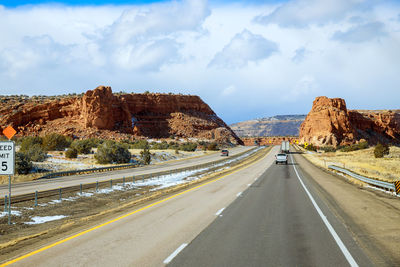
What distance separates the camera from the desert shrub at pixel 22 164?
35.2 metres

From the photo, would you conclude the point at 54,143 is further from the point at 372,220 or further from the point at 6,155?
the point at 372,220

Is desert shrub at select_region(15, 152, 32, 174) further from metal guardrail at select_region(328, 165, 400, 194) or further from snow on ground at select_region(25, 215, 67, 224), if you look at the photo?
metal guardrail at select_region(328, 165, 400, 194)

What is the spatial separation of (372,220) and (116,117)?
100424 millimetres

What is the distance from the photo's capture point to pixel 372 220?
→ 35.6 ft

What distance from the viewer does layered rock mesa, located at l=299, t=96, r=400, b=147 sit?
389ft

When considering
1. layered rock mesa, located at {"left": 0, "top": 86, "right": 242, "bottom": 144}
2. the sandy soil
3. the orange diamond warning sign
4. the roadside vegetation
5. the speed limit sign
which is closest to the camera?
the speed limit sign

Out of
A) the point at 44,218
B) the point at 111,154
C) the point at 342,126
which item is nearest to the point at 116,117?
the point at 111,154

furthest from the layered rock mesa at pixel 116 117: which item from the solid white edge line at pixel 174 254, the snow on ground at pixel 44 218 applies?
the solid white edge line at pixel 174 254

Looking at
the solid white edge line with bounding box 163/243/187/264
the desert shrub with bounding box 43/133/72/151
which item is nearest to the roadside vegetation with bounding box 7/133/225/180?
the desert shrub with bounding box 43/133/72/151

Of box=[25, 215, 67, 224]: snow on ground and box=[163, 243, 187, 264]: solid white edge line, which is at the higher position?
box=[163, 243, 187, 264]: solid white edge line

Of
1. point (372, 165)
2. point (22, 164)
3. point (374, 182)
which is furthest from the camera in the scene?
point (372, 165)

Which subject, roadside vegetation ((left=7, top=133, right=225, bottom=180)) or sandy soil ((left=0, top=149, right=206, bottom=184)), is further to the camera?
roadside vegetation ((left=7, top=133, right=225, bottom=180))

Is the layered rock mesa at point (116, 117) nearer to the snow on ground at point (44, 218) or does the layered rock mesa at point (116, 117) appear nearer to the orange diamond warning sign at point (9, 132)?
the snow on ground at point (44, 218)

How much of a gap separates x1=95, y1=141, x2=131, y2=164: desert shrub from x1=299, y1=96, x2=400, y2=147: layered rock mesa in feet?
268
